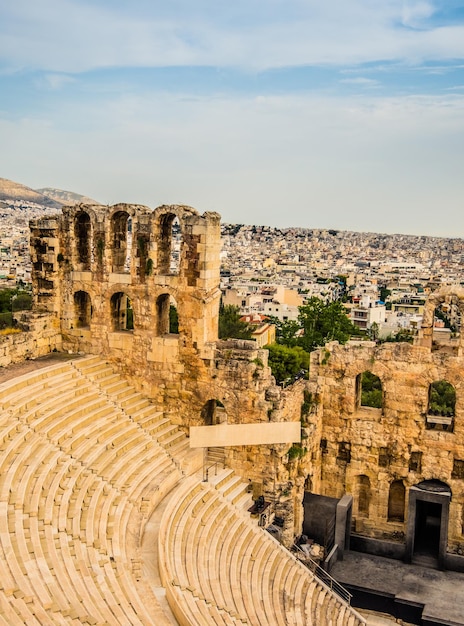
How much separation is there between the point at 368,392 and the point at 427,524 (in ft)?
58.7

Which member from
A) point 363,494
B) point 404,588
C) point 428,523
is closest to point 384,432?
point 363,494

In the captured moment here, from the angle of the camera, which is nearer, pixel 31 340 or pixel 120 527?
pixel 120 527

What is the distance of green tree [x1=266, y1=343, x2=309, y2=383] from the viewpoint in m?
38.3

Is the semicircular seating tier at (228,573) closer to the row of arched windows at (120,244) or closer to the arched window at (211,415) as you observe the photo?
the arched window at (211,415)

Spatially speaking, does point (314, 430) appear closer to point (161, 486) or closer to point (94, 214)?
point (161, 486)

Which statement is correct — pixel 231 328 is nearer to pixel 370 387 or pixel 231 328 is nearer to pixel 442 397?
pixel 370 387

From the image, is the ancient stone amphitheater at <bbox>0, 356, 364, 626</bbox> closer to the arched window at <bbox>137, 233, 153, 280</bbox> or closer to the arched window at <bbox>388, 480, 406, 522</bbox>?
the arched window at <bbox>137, 233, 153, 280</bbox>

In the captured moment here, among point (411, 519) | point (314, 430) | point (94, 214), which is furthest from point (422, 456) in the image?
point (94, 214)

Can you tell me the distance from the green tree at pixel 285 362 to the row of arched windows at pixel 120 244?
16.9 meters

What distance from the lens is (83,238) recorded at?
23.2 metres

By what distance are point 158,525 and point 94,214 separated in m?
10.3

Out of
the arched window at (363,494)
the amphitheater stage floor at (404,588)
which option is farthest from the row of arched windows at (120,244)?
the amphitheater stage floor at (404,588)

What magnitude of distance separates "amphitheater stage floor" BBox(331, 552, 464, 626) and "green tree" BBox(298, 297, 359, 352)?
2367 cm

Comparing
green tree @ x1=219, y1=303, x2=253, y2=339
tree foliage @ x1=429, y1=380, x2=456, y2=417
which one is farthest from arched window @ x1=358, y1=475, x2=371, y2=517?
tree foliage @ x1=429, y1=380, x2=456, y2=417
